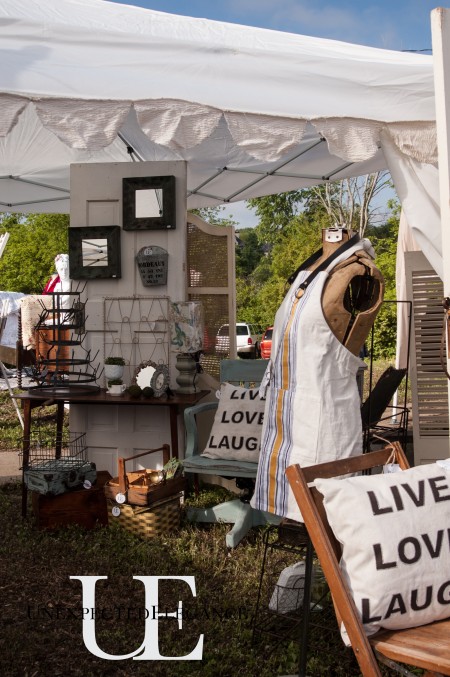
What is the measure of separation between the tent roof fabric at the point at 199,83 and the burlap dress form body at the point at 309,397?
859mm

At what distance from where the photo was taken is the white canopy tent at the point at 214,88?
12.1 feet

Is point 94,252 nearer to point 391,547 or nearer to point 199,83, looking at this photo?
point 199,83

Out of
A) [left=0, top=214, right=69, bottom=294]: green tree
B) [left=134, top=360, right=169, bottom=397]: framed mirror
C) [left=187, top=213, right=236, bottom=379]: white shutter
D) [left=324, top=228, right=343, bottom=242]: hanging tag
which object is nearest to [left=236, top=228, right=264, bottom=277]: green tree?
[left=0, top=214, right=69, bottom=294]: green tree

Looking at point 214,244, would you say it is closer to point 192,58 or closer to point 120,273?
point 120,273

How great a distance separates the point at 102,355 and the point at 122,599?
225cm

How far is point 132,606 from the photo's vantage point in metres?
3.36

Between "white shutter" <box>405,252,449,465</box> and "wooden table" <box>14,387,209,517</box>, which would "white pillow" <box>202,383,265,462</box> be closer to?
"wooden table" <box>14,387,209,517</box>

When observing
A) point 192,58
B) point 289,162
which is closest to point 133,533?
point 192,58

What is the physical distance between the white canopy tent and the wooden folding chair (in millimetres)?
1944

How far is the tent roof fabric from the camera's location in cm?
368

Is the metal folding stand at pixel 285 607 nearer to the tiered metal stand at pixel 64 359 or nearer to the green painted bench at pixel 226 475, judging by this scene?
the green painted bench at pixel 226 475

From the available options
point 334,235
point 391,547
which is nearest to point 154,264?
point 334,235

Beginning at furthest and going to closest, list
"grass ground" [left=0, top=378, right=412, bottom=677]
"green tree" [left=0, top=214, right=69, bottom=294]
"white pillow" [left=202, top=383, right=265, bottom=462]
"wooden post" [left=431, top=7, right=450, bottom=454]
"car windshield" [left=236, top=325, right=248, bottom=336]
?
"green tree" [left=0, top=214, right=69, bottom=294] < "car windshield" [left=236, top=325, right=248, bottom=336] < "white pillow" [left=202, top=383, right=265, bottom=462] < "grass ground" [left=0, top=378, right=412, bottom=677] < "wooden post" [left=431, top=7, right=450, bottom=454]

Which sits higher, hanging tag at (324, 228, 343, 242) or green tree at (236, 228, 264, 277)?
green tree at (236, 228, 264, 277)
